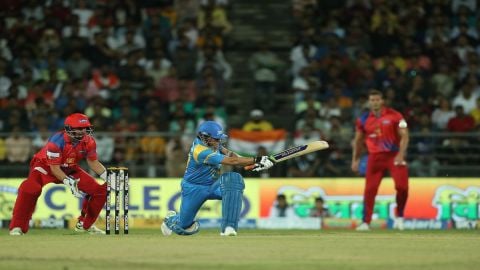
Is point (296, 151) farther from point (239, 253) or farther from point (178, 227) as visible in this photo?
point (239, 253)

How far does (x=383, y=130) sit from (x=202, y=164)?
4.64 meters

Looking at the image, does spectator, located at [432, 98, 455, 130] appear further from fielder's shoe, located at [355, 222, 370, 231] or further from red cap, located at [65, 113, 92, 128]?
red cap, located at [65, 113, 92, 128]

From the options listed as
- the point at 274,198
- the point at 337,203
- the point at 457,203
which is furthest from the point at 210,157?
the point at 457,203

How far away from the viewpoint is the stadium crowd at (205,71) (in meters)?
22.5

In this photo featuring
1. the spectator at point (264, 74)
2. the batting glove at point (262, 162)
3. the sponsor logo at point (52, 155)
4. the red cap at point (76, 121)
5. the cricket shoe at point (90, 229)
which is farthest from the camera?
the spectator at point (264, 74)

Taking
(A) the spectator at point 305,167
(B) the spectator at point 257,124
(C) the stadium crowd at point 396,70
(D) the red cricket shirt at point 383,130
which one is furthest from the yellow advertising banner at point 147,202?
(D) the red cricket shirt at point 383,130

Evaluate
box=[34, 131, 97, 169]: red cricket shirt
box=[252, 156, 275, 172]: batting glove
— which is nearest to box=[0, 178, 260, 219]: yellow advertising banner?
box=[34, 131, 97, 169]: red cricket shirt

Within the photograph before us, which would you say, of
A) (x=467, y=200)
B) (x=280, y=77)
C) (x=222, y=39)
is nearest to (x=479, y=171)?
(x=467, y=200)

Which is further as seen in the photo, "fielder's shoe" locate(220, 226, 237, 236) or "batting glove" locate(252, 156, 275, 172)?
"fielder's shoe" locate(220, 226, 237, 236)

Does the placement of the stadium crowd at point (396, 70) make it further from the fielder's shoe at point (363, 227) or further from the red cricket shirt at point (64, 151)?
the red cricket shirt at point (64, 151)

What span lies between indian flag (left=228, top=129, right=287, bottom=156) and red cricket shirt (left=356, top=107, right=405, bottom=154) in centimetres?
338

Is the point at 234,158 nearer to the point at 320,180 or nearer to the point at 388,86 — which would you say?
the point at 320,180

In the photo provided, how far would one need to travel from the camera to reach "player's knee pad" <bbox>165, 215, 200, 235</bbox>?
51.1 ft

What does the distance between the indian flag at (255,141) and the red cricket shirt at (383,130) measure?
3.38m
